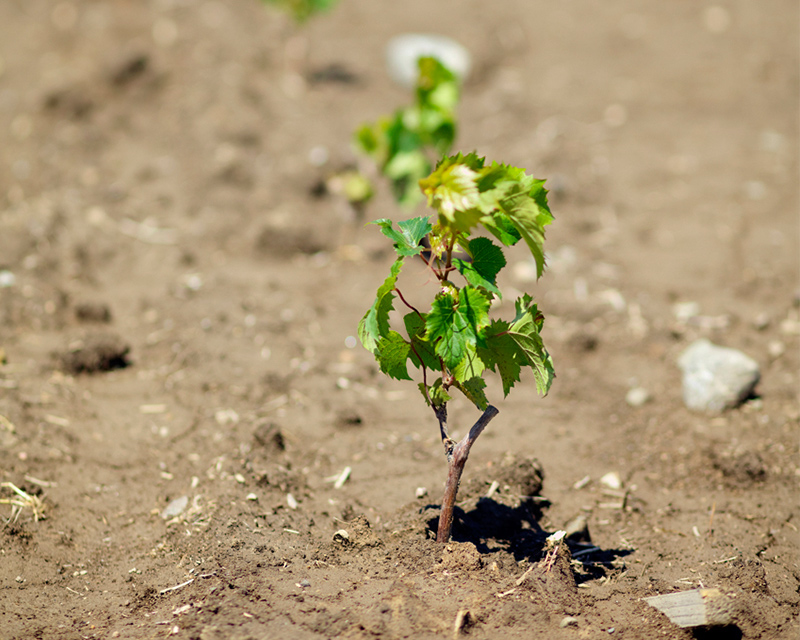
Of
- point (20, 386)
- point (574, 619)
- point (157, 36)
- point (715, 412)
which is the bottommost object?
point (574, 619)

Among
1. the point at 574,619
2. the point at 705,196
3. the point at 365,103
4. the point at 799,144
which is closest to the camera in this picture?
the point at 574,619

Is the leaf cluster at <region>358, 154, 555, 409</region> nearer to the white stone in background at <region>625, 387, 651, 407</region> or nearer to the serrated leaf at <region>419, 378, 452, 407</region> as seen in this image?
the serrated leaf at <region>419, 378, 452, 407</region>

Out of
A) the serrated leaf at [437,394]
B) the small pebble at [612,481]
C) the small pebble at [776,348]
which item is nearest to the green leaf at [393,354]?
the serrated leaf at [437,394]

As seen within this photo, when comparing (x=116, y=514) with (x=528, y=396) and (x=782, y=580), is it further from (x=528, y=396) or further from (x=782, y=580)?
(x=782, y=580)

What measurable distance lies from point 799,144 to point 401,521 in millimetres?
5479

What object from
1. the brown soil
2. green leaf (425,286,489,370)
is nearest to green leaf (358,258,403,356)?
green leaf (425,286,489,370)

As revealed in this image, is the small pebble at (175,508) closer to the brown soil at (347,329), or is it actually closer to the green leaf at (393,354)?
the brown soil at (347,329)

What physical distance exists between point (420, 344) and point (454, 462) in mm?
461

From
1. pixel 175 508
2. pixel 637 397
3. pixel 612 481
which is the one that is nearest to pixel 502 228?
pixel 612 481

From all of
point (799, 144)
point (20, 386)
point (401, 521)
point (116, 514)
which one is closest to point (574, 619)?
point (401, 521)

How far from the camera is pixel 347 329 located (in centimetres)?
454

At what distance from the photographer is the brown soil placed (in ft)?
8.74

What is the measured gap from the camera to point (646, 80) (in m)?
7.10

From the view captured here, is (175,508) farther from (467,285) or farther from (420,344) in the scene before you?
(467,285)
